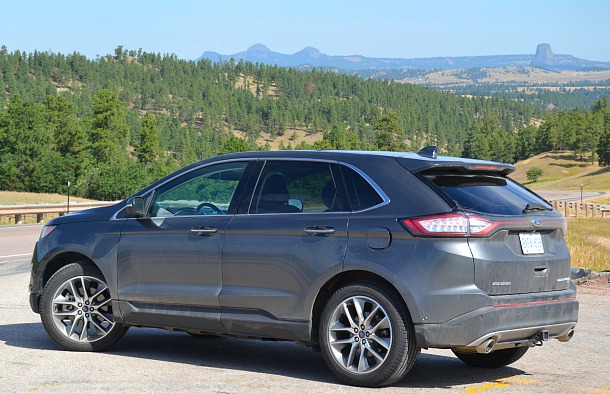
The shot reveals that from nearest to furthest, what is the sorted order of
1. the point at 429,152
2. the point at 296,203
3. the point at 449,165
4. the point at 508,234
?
the point at 508,234 → the point at 449,165 → the point at 296,203 → the point at 429,152

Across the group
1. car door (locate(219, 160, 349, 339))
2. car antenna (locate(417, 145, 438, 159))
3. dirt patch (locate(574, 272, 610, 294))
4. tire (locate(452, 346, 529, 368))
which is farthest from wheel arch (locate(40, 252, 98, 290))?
dirt patch (locate(574, 272, 610, 294))

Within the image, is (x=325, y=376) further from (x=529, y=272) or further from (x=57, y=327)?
(x=57, y=327)

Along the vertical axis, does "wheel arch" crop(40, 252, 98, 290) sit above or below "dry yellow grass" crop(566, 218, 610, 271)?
above

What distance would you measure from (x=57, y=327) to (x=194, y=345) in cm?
134

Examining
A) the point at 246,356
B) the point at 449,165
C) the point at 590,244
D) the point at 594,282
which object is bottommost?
the point at 590,244

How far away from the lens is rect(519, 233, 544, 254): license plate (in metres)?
7.27

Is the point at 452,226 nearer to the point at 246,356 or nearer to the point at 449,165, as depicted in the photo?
the point at 449,165

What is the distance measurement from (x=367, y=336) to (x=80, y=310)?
286cm

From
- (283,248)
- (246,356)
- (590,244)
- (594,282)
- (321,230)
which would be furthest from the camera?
(590,244)

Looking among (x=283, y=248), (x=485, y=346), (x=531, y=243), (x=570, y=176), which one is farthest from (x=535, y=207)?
(x=570, y=176)

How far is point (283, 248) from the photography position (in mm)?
7570

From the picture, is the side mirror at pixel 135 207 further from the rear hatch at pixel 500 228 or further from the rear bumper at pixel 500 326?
the rear bumper at pixel 500 326

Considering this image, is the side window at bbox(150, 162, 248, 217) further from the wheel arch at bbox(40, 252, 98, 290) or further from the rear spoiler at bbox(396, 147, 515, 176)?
the rear spoiler at bbox(396, 147, 515, 176)

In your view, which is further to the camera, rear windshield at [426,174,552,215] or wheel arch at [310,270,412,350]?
wheel arch at [310,270,412,350]
